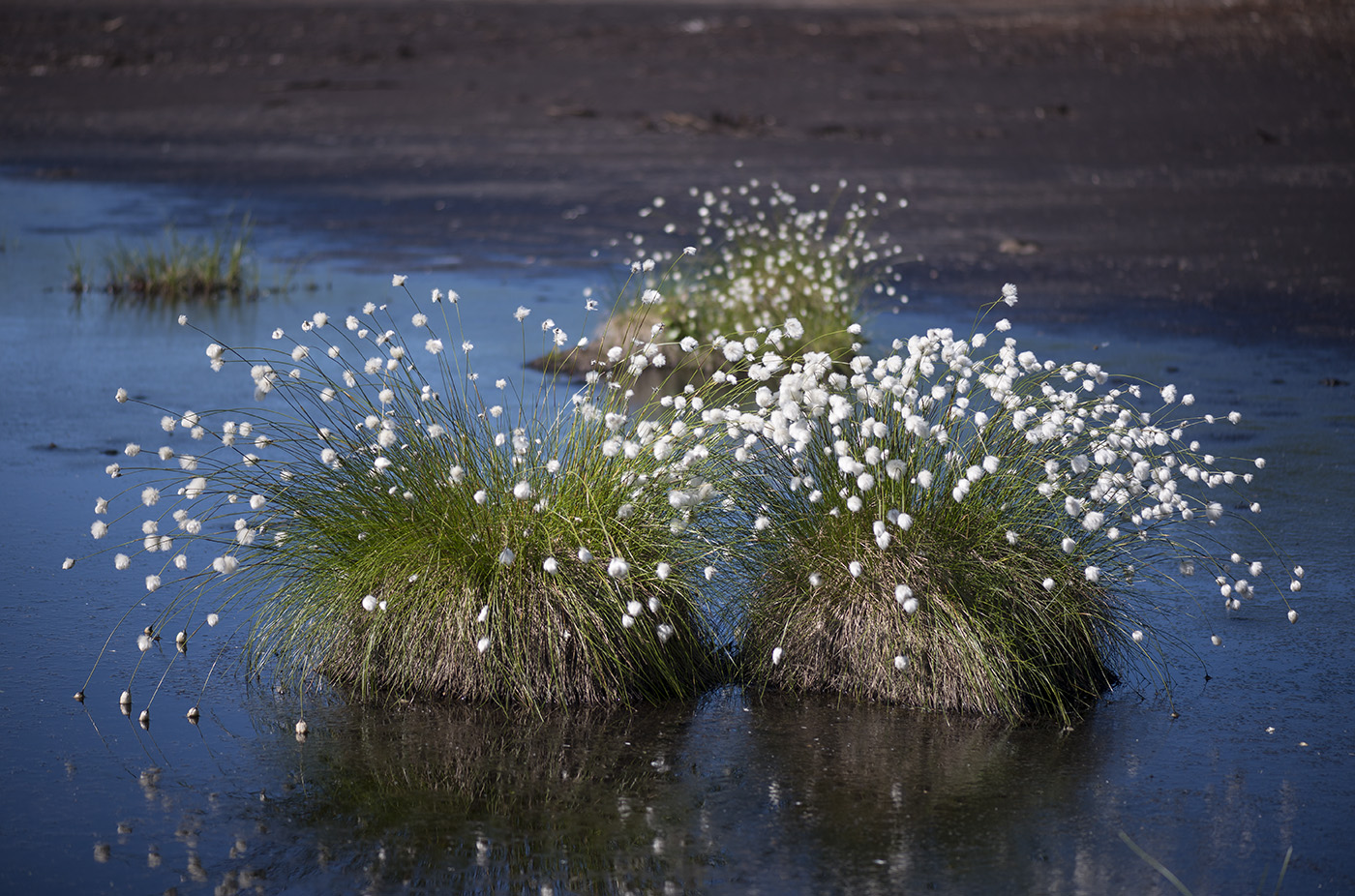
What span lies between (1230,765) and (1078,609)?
2.47ft

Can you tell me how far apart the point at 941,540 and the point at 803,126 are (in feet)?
75.4

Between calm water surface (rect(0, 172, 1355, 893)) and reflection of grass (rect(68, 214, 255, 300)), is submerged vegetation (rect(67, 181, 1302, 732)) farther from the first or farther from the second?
reflection of grass (rect(68, 214, 255, 300))

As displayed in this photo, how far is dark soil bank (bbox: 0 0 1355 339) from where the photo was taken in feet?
53.7

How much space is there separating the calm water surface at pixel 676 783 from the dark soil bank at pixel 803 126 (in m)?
7.87

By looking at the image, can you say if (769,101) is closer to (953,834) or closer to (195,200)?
(195,200)

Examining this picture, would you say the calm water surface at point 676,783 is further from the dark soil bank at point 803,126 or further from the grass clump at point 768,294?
the dark soil bank at point 803,126

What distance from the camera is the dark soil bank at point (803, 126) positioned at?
16.4 metres

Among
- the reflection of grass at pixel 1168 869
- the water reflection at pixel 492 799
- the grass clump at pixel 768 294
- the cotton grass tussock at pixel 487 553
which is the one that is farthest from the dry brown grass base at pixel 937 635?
the grass clump at pixel 768 294

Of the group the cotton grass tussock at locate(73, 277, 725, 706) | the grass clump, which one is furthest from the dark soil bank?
the cotton grass tussock at locate(73, 277, 725, 706)

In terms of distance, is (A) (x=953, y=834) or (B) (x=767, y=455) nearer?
(A) (x=953, y=834)

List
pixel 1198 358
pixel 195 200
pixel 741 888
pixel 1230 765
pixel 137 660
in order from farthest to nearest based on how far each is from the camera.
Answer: pixel 195 200, pixel 1198 358, pixel 137 660, pixel 1230 765, pixel 741 888

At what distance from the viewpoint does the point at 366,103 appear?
3152 centimetres

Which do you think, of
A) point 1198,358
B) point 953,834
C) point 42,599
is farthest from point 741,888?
point 1198,358

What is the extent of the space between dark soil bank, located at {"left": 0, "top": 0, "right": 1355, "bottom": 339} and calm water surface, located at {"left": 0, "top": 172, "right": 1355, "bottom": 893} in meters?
7.87
